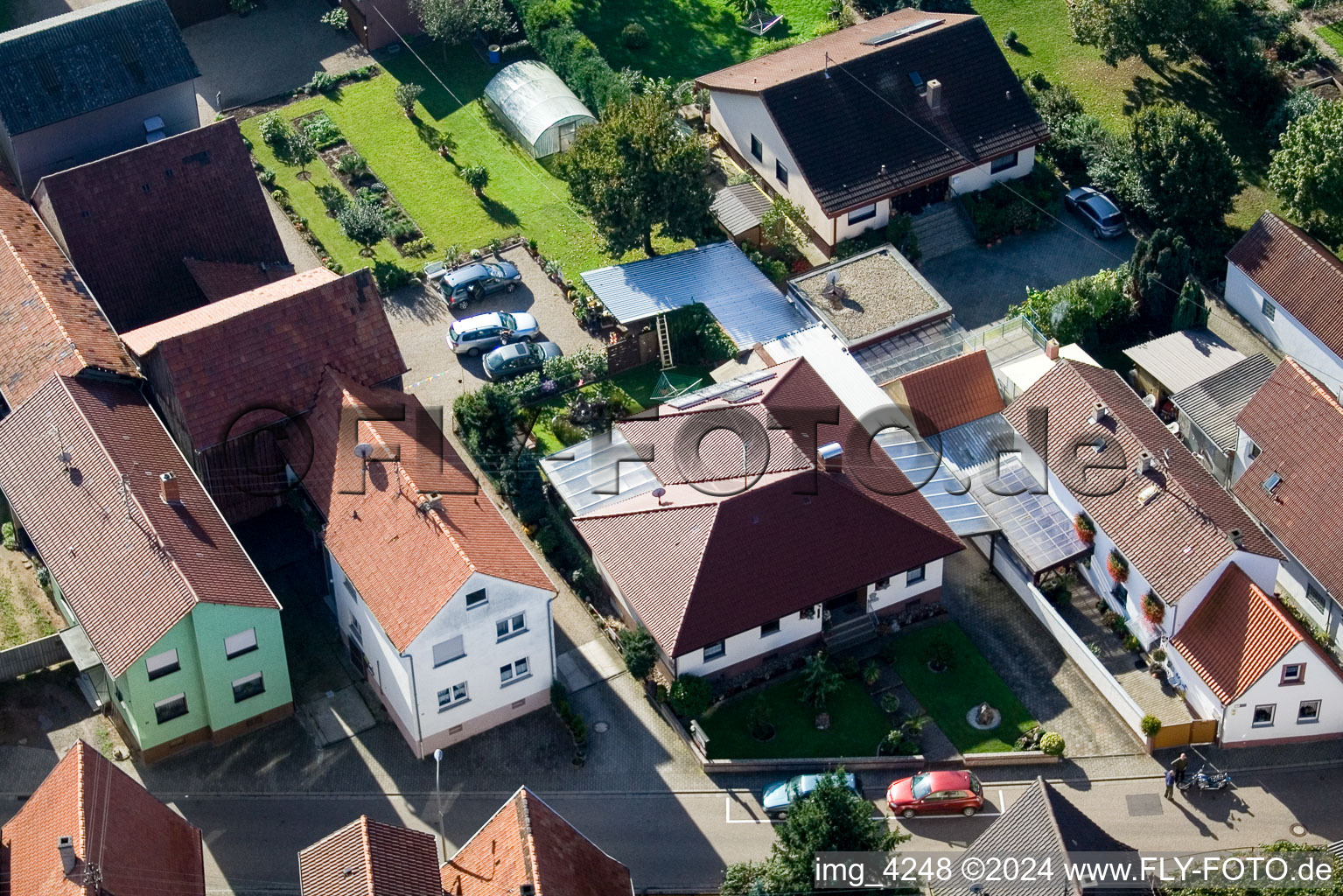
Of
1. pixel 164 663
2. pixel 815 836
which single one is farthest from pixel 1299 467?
pixel 164 663

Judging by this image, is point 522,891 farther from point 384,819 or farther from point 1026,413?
point 1026,413

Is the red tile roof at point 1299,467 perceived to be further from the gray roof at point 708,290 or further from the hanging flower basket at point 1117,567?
the gray roof at point 708,290

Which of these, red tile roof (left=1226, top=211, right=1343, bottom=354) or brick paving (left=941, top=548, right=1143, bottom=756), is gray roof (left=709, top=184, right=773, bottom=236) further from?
red tile roof (left=1226, top=211, right=1343, bottom=354)

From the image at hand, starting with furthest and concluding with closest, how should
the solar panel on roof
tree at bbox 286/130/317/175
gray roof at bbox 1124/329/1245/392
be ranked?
tree at bbox 286/130/317/175 → gray roof at bbox 1124/329/1245/392 → the solar panel on roof

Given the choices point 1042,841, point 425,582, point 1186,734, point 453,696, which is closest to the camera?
point 1042,841

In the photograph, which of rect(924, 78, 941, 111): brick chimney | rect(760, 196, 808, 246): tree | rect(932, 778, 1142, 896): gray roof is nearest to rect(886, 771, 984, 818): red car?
rect(932, 778, 1142, 896): gray roof

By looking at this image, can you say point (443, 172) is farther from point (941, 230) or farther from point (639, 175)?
point (941, 230)

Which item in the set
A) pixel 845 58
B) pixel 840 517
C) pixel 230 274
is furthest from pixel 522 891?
pixel 845 58
